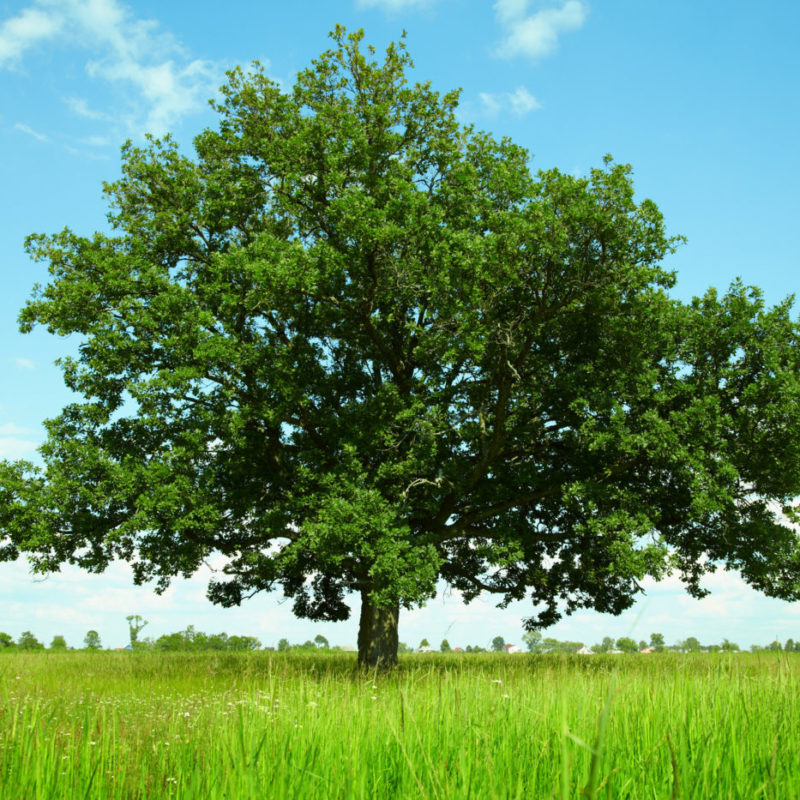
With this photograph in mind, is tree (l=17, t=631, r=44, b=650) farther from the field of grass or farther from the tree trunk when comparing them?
the field of grass

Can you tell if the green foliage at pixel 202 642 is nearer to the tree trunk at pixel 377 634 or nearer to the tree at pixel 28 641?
the tree at pixel 28 641

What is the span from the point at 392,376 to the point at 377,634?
7.53 meters

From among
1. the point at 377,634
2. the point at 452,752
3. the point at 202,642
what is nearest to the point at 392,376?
the point at 377,634

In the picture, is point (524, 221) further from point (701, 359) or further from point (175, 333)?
point (175, 333)

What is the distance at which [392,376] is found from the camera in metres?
20.1

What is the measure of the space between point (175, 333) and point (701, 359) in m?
13.4

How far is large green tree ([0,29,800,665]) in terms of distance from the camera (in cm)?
1595

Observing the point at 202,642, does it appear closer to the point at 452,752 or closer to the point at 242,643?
the point at 242,643

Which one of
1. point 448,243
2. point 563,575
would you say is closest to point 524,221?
point 448,243

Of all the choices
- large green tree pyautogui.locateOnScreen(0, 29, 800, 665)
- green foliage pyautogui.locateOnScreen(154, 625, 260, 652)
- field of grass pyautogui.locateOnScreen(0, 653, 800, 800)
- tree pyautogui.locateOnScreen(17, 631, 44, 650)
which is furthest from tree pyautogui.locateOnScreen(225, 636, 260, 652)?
field of grass pyautogui.locateOnScreen(0, 653, 800, 800)

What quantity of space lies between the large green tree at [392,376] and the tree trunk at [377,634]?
0.08m

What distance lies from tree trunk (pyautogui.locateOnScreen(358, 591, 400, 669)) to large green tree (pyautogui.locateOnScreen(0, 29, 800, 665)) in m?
0.08

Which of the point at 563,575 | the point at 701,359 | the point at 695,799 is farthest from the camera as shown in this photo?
the point at 563,575

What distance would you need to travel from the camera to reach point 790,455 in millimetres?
16234
